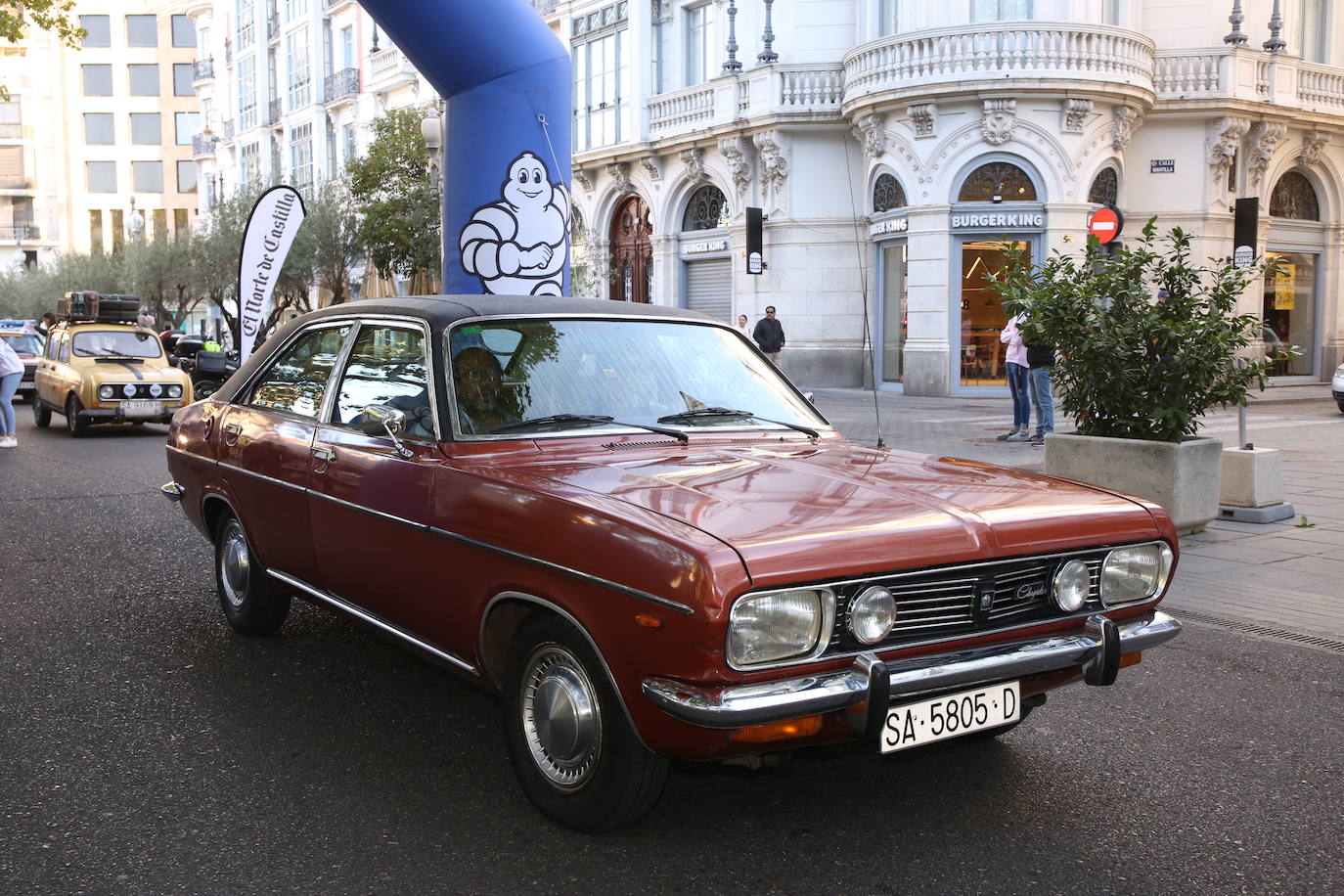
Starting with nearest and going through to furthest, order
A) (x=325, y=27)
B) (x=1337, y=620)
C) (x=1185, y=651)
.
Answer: (x=1185, y=651), (x=1337, y=620), (x=325, y=27)

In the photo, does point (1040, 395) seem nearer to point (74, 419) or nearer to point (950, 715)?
point (950, 715)

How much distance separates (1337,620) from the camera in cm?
623

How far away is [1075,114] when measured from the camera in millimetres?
22453

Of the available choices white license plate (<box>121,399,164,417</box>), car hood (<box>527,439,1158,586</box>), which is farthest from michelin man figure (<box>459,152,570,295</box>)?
white license plate (<box>121,399,164,417</box>)

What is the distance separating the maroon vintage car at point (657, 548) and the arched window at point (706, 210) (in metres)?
24.1

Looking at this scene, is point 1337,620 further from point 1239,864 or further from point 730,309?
point 730,309

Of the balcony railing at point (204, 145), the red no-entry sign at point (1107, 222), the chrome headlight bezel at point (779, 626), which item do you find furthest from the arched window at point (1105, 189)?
the balcony railing at point (204, 145)

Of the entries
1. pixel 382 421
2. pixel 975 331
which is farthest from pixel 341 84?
pixel 382 421

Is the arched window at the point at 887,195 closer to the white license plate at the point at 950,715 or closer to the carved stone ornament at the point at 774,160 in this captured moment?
the carved stone ornament at the point at 774,160

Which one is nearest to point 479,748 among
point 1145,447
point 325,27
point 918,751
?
point 918,751

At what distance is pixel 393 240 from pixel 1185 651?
29.6 m

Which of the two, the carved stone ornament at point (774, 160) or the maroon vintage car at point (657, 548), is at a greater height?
the carved stone ornament at point (774, 160)

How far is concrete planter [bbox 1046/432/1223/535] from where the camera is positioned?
8.03m

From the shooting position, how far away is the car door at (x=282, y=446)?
4.82 m
